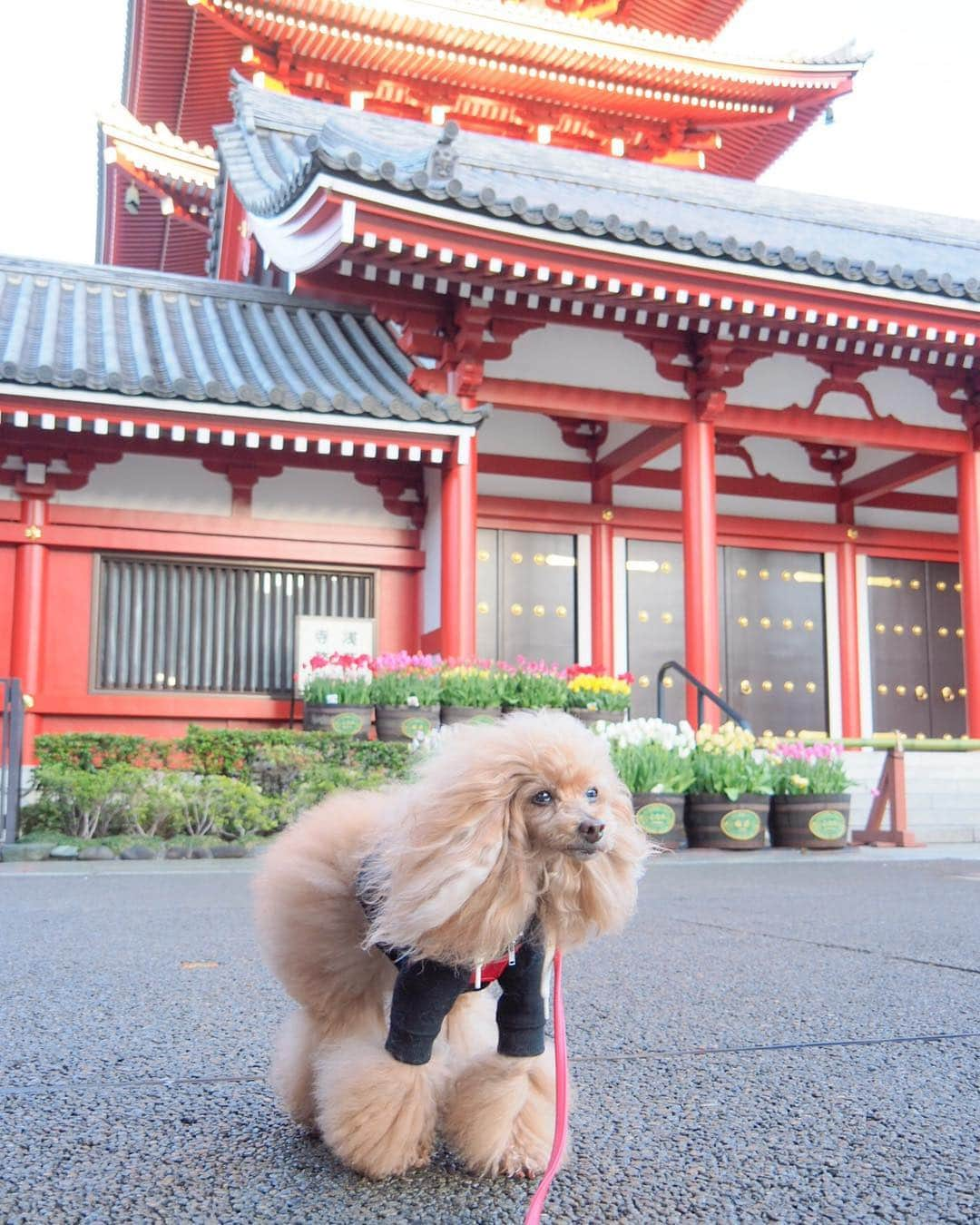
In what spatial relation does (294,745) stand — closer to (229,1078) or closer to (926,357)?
(229,1078)

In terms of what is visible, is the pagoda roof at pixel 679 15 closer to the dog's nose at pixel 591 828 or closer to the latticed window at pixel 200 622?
the latticed window at pixel 200 622

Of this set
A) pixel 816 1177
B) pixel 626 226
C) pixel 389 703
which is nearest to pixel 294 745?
pixel 389 703

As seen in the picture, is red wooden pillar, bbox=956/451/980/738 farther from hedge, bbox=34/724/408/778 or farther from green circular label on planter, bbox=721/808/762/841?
hedge, bbox=34/724/408/778

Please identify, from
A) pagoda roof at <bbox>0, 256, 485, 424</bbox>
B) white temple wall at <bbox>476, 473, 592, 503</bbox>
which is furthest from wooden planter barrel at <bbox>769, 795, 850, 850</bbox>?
white temple wall at <bbox>476, 473, 592, 503</bbox>

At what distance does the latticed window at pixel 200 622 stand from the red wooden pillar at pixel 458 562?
129 centimetres

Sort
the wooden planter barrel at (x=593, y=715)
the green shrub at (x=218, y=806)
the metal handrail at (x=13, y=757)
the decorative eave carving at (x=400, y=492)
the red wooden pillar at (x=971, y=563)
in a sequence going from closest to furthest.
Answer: the metal handrail at (x=13, y=757) < the green shrub at (x=218, y=806) < the wooden planter barrel at (x=593, y=715) < the decorative eave carving at (x=400, y=492) < the red wooden pillar at (x=971, y=563)

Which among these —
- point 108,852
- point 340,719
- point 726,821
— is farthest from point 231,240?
point 726,821

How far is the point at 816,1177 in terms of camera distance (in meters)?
1.80

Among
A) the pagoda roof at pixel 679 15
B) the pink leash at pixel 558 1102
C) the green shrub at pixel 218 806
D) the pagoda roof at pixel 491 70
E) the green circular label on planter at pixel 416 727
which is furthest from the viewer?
the pagoda roof at pixel 679 15

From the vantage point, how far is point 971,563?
11.4 metres

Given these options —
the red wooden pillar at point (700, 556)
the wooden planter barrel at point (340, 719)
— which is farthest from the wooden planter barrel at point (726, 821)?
the wooden planter barrel at point (340, 719)

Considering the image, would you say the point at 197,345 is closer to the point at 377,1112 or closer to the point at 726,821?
the point at 726,821

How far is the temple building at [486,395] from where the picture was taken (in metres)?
8.92

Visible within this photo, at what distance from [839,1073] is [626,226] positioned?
7.41m
